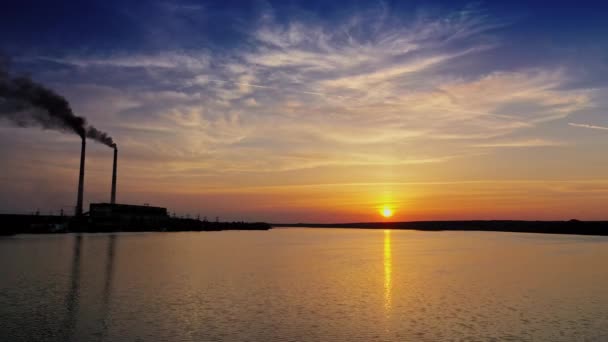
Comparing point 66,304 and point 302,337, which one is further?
point 66,304

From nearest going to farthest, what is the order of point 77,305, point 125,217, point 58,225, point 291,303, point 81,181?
point 77,305
point 291,303
point 81,181
point 58,225
point 125,217

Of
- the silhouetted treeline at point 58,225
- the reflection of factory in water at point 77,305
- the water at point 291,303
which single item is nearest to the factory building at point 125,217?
the silhouetted treeline at point 58,225

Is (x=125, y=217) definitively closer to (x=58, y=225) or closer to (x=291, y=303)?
(x=58, y=225)

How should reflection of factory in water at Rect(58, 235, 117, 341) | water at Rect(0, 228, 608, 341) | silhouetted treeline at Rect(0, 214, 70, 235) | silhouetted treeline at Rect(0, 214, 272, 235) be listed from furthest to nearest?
silhouetted treeline at Rect(0, 214, 272, 235) → silhouetted treeline at Rect(0, 214, 70, 235) → water at Rect(0, 228, 608, 341) → reflection of factory in water at Rect(58, 235, 117, 341)

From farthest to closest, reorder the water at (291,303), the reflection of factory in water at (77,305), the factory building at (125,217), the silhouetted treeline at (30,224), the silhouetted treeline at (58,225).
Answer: the factory building at (125,217) < the silhouetted treeline at (58,225) < the silhouetted treeline at (30,224) < the water at (291,303) < the reflection of factory in water at (77,305)

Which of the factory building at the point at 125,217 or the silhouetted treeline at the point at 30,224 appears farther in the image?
the factory building at the point at 125,217

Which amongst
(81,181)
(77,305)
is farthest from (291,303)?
(81,181)

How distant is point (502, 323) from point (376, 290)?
44.2 ft

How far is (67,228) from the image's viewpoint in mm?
142250

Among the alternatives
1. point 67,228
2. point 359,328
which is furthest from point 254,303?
point 67,228

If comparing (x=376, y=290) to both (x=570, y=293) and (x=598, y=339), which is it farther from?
(x=598, y=339)

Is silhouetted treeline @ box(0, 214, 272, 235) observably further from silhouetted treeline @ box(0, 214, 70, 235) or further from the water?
the water

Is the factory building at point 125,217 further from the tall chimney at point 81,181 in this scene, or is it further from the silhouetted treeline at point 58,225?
the tall chimney at point 81,181

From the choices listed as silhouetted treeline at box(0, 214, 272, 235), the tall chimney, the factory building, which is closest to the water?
the tall chimney
